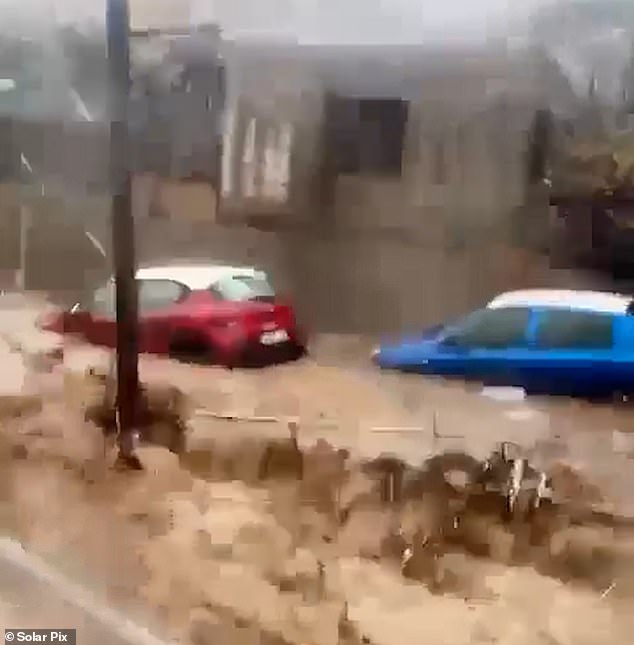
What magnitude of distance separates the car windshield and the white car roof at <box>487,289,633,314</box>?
27 centimetres

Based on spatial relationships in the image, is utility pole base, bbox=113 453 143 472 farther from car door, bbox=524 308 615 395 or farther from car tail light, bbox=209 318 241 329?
car door, bbox=524 308 615 395

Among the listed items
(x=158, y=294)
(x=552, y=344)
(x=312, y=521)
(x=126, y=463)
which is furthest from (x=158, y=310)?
(x=552, y=344)

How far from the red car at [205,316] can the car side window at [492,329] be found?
0.18 meters

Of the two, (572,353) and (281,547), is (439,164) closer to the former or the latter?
(572,353)

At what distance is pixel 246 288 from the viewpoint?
3.38 ft

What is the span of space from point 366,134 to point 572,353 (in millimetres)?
336

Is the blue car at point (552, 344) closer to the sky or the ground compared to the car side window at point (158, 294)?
closer to the ground

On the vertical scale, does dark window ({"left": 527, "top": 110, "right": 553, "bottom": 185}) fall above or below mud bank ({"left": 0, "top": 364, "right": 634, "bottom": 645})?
above

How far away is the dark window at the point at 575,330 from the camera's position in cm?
98

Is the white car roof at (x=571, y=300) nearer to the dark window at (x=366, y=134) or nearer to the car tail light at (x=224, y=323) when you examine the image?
the dark window at (x=366, y=134)

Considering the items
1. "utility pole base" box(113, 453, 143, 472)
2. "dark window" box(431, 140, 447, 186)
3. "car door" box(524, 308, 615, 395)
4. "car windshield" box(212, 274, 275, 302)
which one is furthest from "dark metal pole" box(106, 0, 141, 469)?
"car door" box(524, 308, 615, 395)

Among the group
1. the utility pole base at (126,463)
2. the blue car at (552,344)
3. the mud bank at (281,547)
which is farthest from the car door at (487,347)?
the utility pole base at (126,463)

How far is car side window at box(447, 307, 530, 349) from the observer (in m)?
0.99

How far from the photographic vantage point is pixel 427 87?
99cm
